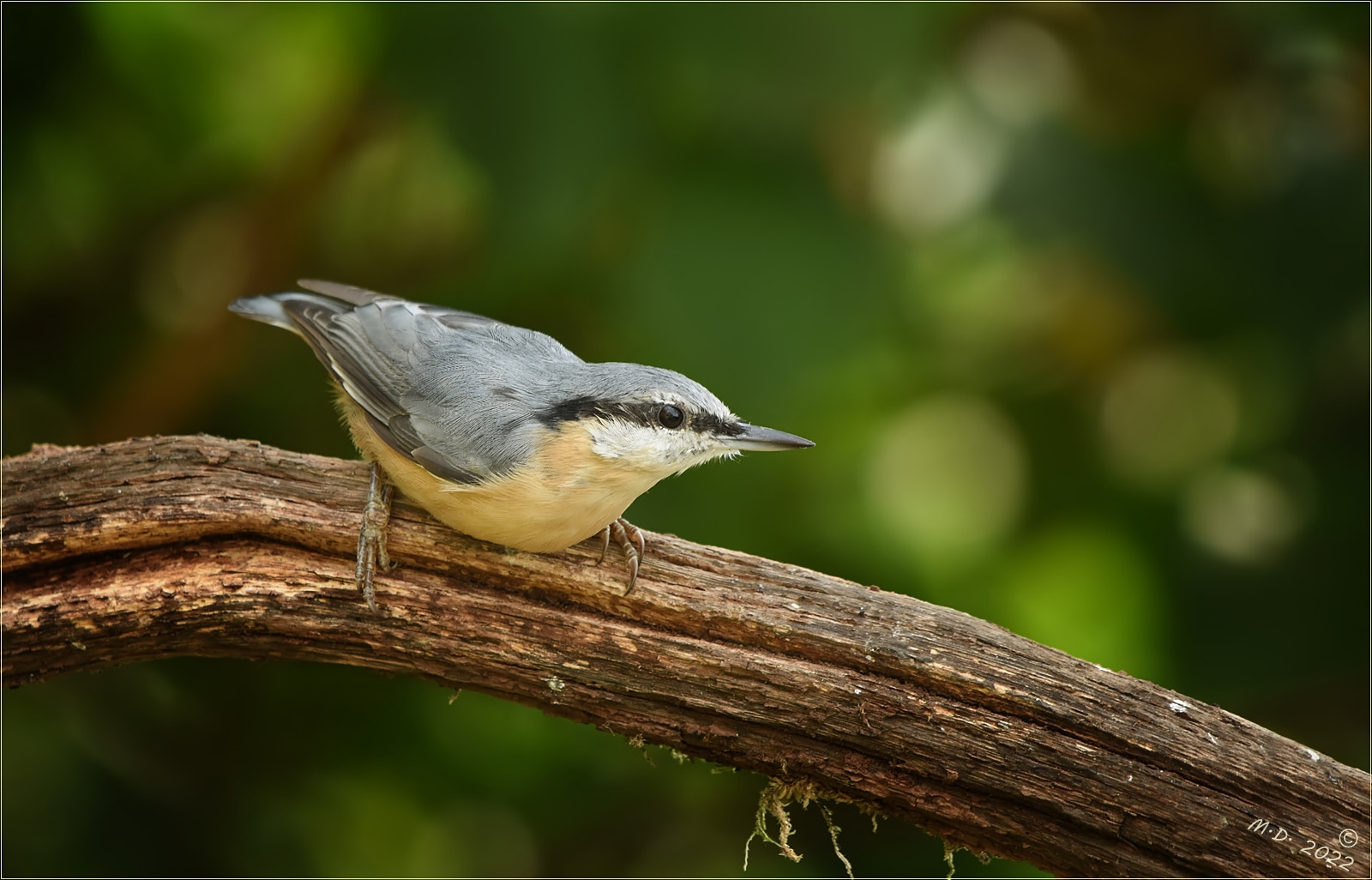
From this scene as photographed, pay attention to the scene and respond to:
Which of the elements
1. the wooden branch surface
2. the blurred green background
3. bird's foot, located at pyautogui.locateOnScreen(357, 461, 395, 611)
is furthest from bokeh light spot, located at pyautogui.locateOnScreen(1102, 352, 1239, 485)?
bird's foot, located at pyautogui.locateOnScreen(357, 461, 395, 611)

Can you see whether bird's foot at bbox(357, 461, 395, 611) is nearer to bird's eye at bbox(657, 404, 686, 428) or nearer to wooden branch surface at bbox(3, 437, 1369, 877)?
wooden branch surface at bbox(3, 437, 1369, 877)

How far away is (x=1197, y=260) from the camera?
3508 millimetres

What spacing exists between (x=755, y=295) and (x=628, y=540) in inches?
30.0

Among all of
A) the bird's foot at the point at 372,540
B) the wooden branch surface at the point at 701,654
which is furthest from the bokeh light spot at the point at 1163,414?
the bird's foot at the point at 372,540

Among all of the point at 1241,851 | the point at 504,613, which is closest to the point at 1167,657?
the point at 1241,851

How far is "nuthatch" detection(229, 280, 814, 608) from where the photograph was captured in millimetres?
2621

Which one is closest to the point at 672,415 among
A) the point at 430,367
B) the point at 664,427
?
the point at 664,427

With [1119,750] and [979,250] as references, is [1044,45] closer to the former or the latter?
[979,250]

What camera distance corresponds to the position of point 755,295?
300 centimetres

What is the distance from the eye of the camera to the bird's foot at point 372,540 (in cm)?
261

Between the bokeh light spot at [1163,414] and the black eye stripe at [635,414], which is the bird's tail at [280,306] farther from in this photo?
the bokeh light spot at [1163,414]

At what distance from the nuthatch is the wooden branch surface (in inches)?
3.8

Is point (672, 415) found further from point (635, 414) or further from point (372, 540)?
point (372, 540)

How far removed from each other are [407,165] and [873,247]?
1752 millimetres
